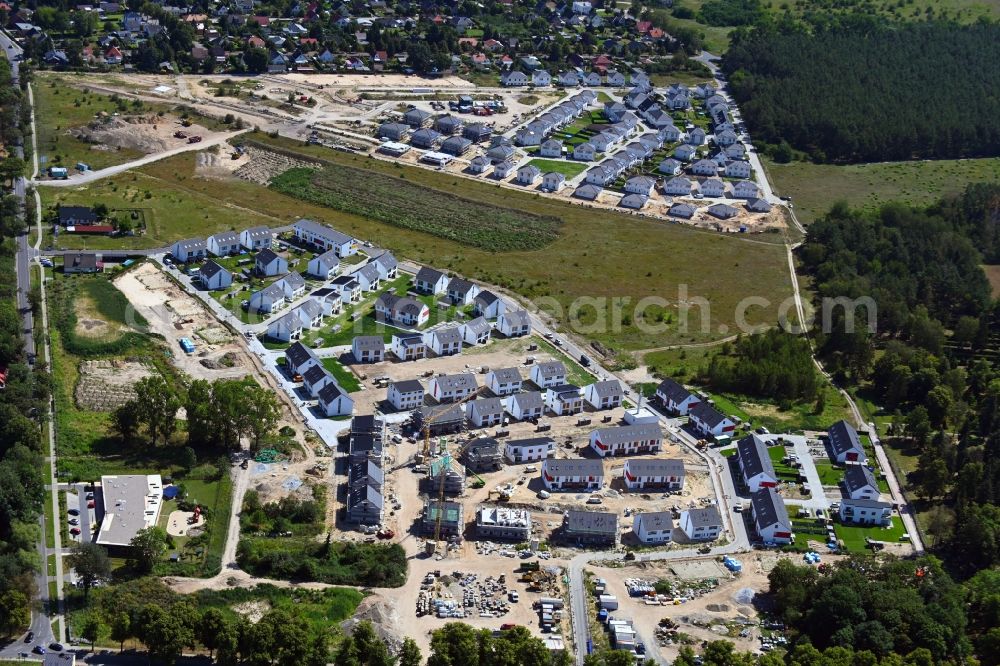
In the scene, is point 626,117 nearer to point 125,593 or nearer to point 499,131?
point 499,131

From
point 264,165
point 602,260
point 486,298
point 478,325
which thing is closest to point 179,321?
point 478,325

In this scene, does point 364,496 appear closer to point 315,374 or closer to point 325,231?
point 315,374

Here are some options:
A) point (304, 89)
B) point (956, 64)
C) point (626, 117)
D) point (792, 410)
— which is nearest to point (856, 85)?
point (956, 64)

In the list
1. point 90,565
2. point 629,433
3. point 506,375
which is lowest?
point 506,375

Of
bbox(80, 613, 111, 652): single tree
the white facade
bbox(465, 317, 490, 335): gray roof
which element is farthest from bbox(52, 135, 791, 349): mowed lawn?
bbox(80, 613, 111, 652): single tree

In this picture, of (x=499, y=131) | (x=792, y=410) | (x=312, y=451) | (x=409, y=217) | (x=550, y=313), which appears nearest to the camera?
(x=312, y=451)

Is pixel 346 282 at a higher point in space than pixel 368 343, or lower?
lower

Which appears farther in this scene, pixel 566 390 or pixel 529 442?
pixel 566 390
